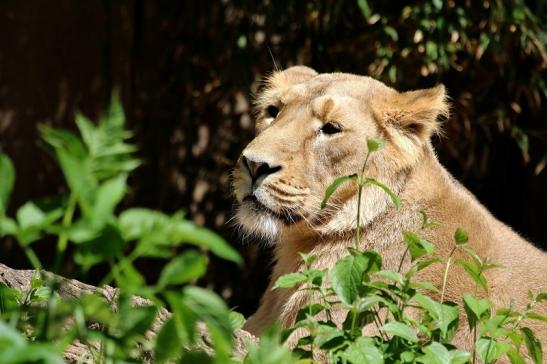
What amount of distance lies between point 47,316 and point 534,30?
5.76 metres

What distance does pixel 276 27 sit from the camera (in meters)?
7.43

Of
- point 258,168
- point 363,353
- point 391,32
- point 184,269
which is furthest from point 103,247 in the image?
point 391,32

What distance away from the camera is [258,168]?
414cm

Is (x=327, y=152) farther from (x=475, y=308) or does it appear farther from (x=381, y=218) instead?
(x=475, y=308)

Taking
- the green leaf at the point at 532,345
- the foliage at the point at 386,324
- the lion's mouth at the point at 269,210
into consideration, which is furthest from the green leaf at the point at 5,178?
the lion's mouth at the point at 269,210

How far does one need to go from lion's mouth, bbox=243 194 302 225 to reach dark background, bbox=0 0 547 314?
2.98m

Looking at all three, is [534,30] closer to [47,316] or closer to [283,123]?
[283,123]

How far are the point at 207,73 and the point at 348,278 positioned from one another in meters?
5.32

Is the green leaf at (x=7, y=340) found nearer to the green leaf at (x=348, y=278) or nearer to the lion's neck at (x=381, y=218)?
the green leaf at (x=348, y=278)

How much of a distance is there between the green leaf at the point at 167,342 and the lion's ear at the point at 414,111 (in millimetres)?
2954

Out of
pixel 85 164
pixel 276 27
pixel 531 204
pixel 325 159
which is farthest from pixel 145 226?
pixel 531 204

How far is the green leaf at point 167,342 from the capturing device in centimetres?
154

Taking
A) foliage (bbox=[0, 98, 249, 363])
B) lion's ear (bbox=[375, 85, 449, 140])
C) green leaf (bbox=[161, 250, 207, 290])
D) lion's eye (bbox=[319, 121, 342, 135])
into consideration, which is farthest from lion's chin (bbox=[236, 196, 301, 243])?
green leaf (bbox=[161, 250, 207, 290])

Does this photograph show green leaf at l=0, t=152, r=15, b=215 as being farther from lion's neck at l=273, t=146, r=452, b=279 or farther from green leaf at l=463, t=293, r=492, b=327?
lion's neck at l=273, t=146, r=452, b=279
